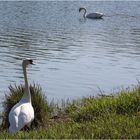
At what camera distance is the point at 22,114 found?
31.1ft

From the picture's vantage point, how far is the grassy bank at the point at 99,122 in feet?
25.0

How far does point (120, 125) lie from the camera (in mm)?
8031

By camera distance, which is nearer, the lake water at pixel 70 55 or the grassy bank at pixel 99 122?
the grassy bank at pixel 99 122

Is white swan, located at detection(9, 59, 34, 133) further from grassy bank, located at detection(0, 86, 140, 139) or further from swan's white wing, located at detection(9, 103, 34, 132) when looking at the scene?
grassy bank, located at detection(0, 86, 140, 139)

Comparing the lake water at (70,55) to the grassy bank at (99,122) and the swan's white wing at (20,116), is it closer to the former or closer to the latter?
the grassy bank at (99,122)

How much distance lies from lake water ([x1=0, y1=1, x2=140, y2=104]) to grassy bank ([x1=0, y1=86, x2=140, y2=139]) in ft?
14.8

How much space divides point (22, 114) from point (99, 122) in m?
1.58

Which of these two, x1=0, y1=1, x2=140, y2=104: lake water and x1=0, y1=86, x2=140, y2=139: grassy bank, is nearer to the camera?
x1=0, y1=86, x2=140, y2=139: grassy bank

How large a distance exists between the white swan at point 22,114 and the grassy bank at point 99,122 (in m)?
0.17

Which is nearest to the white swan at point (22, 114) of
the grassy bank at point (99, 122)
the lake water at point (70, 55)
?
the grassy bank at point (99, 122)

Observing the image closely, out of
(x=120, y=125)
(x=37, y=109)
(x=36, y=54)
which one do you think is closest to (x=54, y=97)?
(x=37, y=109)

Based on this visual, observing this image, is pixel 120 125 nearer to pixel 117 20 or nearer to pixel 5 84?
pixel 5 84

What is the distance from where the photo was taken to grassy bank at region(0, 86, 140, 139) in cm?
762

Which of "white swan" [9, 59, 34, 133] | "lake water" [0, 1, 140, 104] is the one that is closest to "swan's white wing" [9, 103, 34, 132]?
"white swan" [9, 59, 34, 133]
